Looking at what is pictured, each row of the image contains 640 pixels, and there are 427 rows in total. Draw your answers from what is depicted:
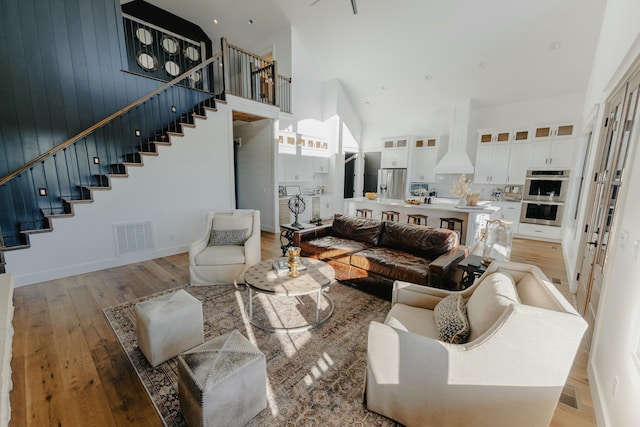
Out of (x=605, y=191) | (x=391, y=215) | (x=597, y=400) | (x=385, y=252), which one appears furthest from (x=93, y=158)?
(x=605, y=191)

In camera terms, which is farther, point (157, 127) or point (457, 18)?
point (157, 127)

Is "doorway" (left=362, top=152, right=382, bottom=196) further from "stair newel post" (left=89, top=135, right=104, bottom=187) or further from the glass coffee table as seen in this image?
"stair newel post" (left=89, top=135, right=104, bottom=187)

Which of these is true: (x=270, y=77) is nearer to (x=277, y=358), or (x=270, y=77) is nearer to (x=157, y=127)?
(x=157, y=127)

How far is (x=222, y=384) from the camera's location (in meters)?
1.44

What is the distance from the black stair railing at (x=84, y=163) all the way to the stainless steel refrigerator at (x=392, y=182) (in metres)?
5.43

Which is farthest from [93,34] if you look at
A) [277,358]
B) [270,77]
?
[277,358]

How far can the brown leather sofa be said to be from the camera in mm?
2844

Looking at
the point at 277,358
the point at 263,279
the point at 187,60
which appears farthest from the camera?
the point at 187,60

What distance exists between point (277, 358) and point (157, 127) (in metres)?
5.30

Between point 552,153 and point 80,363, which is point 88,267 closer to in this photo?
point 80,363

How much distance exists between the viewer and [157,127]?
540 cm

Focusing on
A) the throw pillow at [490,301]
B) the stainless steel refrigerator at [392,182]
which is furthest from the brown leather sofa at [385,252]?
the stainless steel refrigerator at [392,182]

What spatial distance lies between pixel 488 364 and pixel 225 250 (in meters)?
3.07

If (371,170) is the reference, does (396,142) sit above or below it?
above
